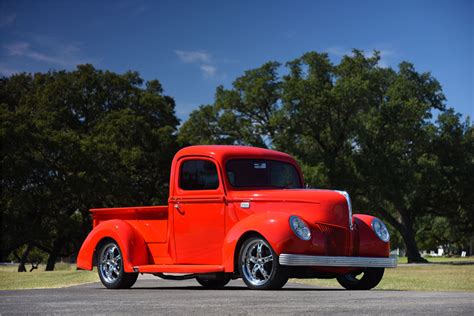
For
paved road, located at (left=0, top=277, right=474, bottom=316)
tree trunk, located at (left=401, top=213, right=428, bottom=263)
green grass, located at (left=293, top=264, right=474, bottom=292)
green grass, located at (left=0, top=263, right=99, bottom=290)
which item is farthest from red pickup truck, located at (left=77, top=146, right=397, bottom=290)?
tree trunk, located at (left=401, top=213, right=428, bottom=263)

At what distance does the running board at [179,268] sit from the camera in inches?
456

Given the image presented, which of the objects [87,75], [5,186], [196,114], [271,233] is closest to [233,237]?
A: [271,233]

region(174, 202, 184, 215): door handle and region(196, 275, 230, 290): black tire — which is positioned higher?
region(174, 202, 184, 215): door handle

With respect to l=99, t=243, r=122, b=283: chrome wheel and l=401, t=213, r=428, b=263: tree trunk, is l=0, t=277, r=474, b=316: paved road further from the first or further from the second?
l=401, t=213, r=428, b=263: tree trunk

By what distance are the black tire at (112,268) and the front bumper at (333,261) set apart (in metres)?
3.43

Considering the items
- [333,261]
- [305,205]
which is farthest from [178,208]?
[333,261]

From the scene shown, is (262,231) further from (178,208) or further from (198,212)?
(178,208)

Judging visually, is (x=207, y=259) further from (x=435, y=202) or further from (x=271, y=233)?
(x=435, y=202)

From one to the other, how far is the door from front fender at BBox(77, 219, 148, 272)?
711 millimetres

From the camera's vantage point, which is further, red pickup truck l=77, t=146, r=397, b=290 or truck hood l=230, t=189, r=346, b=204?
truck hood l=230, t=189, r=346, b=204

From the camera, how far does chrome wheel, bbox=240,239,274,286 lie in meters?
10.9

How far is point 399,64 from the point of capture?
168 ft

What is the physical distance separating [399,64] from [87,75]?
2041 centimetres

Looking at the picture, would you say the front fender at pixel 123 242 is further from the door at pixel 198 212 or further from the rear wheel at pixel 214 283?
the rear wheel at pixel 214 283
